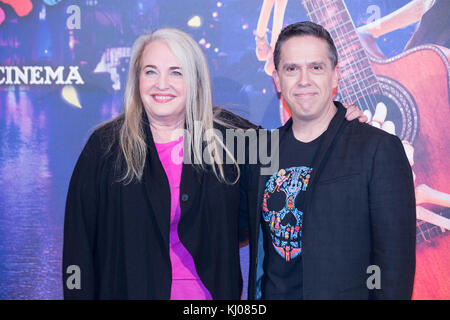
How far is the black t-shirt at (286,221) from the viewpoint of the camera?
1756 millimetres

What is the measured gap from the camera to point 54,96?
2.77 m

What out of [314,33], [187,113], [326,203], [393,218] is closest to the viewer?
[393,218]

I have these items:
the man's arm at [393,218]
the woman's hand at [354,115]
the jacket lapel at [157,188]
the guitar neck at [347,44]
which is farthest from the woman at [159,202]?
the guitar neck at [347,44]

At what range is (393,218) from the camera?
1611 mm

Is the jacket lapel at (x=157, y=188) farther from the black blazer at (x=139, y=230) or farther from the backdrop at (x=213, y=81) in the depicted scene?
the backdrop at (x=213, y=81)

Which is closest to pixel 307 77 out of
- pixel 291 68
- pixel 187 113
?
pixel 291 68

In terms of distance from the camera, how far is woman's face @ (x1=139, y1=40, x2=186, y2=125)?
1964 millimetres

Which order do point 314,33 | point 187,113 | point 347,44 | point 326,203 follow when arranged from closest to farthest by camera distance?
point 326,203 < point 314,33 < point 187,113 < point 347,44

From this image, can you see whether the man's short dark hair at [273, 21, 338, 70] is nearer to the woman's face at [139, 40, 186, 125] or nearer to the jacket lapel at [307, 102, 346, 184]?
the jacket lapel at [307, 102, 346, 184]

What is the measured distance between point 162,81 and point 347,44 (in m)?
1.36

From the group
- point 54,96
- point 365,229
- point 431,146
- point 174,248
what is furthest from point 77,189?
point 431,146

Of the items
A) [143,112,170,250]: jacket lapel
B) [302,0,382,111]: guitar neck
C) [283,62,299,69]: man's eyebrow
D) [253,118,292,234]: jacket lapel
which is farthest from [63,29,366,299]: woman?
[302,0,382,111]: guitar neck

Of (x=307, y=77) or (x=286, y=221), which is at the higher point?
(x=307, y=77)

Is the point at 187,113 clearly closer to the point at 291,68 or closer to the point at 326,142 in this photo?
the point at 291,68
